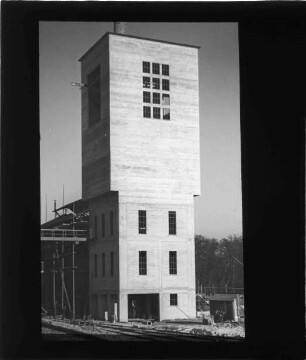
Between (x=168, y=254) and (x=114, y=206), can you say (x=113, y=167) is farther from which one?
(x=168, y=254)

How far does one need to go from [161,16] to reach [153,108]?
17.0 ft

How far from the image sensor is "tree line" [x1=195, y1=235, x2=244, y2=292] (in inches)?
710

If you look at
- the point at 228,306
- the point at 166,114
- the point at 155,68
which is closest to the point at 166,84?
the point at 155,68

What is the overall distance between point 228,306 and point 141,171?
481cm

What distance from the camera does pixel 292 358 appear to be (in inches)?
628

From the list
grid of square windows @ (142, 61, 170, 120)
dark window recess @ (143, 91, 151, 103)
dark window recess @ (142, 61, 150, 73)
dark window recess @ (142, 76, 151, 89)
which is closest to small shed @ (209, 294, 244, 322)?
grid of square windows @ (142, 61, 170, 120)

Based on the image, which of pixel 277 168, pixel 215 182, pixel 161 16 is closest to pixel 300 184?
pixel 277 168

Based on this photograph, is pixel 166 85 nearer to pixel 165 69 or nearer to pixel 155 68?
pixel 165 69

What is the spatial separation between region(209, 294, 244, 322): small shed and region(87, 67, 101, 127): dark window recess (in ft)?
20.5

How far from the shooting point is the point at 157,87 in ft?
68.1

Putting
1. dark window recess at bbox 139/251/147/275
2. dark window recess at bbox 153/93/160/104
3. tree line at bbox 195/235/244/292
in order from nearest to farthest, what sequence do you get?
1. tree line at bbox 195/235/244/292
2. dark window recess at bbox 139/251/147/275
3. dark window recess at bbox 153/93/160/104

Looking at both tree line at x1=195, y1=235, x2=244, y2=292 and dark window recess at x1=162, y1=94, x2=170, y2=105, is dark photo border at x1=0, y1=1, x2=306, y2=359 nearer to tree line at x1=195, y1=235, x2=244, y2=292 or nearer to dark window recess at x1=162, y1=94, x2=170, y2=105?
tree line at x1=195, y1=235, x2=244, y2=292

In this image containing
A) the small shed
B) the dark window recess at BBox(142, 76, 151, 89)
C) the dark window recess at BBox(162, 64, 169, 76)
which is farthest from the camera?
the dark window recess at BBox(162, 64, 169, 76)

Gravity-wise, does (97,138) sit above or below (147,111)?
below
